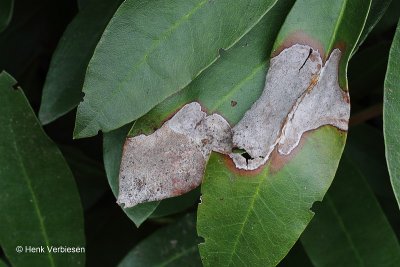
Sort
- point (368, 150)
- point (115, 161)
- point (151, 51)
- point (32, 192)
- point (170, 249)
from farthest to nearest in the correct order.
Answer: point (368, 150) → point (170, 249) → point (32, 192) → point (115, 161) → point (151, 51)

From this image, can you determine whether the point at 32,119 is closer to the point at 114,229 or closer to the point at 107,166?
the point at 107,166

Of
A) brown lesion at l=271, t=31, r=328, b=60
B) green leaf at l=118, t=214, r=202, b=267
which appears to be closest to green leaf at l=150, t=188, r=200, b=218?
green leaf at l=118, t=214, r=202, b=267

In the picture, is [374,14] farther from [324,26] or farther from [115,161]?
[115,161]

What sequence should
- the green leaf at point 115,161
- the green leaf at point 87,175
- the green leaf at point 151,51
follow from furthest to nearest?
the green leaf at point 87,175
the green leaf at point 115,161
the green leaf at point 151,51

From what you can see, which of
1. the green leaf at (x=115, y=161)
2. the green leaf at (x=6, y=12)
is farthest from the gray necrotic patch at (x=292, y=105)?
the green leaf at (x=6, y=12)

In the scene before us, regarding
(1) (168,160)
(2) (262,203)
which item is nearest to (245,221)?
(2) (262,203)

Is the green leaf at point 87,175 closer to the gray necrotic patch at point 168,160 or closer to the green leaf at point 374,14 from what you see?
the gray necrotic patch at point 168,160
